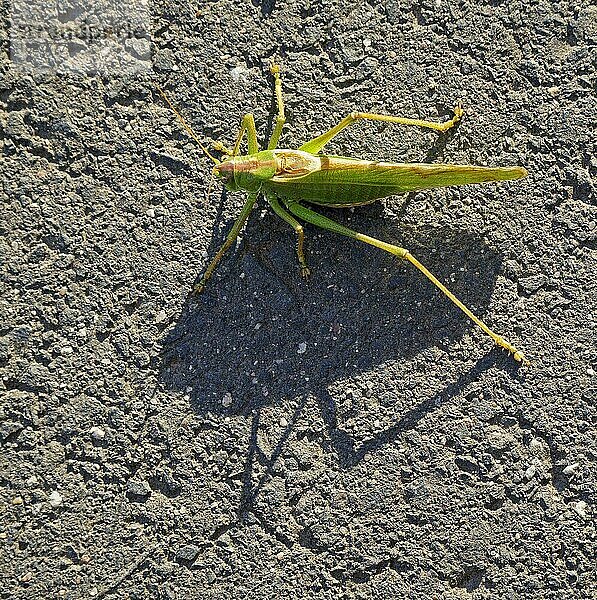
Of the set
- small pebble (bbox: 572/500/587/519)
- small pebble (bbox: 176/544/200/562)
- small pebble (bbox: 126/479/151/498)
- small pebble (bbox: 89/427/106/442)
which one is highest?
small pebble (bbox: 572/500/587/519)

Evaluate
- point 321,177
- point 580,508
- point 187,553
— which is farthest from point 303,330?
point 580,508

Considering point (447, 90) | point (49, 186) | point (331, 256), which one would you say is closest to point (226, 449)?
point (331, 256)

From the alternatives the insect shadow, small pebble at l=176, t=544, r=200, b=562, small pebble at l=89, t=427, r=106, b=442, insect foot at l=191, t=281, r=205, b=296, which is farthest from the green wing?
small pebble at l=176, t=544, r=200, b=562

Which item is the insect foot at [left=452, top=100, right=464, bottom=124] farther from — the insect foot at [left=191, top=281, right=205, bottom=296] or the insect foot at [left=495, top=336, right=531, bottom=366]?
the insect foot at [left=191, top=281, right=205, bottom=296]

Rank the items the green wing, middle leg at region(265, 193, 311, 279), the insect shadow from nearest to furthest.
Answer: the green wing
middle leg at region(265, 193, 311, 279)
the insect shadow

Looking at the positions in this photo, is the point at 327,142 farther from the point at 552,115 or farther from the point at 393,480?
the point at 393,480

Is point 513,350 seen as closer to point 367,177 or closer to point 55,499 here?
point 367,177

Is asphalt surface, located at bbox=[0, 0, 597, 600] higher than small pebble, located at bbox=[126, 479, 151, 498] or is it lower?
higher

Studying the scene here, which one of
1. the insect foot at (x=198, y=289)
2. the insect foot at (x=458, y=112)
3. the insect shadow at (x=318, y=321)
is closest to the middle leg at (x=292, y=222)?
the insect shadow at (x=318, y=321)

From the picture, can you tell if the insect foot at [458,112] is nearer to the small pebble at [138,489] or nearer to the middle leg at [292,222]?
the middle leg at [292,222]
